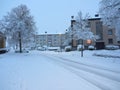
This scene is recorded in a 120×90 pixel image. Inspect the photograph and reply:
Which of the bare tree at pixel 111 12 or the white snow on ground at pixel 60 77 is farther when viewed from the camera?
the bare tree at pixel 111 12

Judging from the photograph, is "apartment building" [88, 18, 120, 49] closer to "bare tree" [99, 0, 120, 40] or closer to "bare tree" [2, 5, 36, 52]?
"bare tree" [2, 5, 36, 52]

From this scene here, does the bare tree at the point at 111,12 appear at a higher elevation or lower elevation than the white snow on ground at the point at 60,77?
higher

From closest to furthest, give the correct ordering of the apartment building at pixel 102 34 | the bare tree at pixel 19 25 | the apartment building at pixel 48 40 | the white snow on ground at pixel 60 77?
the white snow on ground at pixel 60 77 < the bare tree at pixel 19 25 < the apartment building at pixel 102 34 < the apartment building at pixel 48 40

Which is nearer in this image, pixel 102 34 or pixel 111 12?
pixel 111 12

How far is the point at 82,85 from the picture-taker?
952 cm

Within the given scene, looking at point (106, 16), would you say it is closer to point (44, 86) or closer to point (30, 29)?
point (44, 86)

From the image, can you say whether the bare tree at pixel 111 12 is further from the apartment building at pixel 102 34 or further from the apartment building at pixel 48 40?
the apartment building at pixel 48 40

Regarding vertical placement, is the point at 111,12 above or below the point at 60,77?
above

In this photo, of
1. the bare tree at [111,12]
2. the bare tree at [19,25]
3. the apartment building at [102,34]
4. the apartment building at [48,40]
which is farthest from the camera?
the apartment building at [48,40]

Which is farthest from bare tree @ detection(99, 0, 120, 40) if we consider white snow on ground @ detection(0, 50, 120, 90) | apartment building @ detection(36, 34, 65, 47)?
apartment building @ detection(36, 34, 65, 47)

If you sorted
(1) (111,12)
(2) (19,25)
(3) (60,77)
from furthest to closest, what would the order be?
(2) (19,25)
(1) (111,12)
(3) (60,77)

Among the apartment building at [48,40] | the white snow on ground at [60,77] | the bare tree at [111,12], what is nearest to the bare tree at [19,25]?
the bare tree at [111,12]

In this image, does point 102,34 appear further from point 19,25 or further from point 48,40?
point 48,40

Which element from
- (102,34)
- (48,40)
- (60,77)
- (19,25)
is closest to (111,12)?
(60,77)
